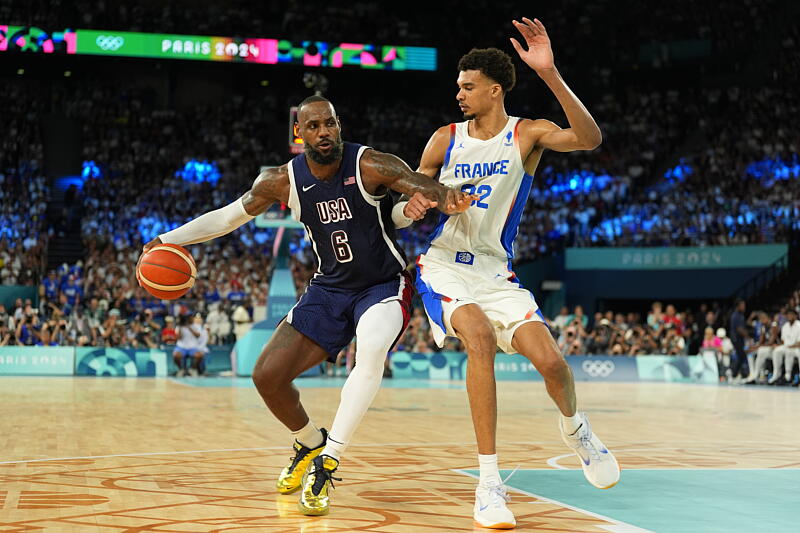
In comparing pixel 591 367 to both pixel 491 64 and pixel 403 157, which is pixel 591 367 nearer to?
pixel 403 157

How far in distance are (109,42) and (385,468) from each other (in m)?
27.1

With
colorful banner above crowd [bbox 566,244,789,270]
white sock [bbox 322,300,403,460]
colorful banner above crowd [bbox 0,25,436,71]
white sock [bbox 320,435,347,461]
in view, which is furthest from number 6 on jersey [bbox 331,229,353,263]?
colorful banner above crowd [bbox 0,25,436,71]

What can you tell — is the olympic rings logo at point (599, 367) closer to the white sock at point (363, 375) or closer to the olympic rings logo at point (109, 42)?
the white sock at point (363, 375)

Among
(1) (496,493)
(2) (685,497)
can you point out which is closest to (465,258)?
(1) (496,493)

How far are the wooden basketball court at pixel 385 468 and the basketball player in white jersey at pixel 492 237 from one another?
593mm

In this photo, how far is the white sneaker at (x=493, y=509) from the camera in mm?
4672

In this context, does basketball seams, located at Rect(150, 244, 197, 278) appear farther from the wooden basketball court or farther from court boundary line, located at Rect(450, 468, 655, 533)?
court boundary line, located at Rect(450, 468, 655, 533)

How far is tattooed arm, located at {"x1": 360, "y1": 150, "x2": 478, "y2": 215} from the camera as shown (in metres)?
5.35

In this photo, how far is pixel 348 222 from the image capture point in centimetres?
584

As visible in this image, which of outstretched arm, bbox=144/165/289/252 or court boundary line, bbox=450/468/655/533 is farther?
outstretched arm, bbox=144/165/289/252

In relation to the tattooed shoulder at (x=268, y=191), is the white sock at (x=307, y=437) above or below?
below

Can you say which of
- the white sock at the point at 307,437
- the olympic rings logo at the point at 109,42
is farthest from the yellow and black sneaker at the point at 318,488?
the olympic rings logo at the point at 109,42

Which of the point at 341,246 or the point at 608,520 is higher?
the point at 341,246

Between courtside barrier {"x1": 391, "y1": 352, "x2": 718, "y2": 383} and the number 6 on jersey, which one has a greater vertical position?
the number 6 on jersey
